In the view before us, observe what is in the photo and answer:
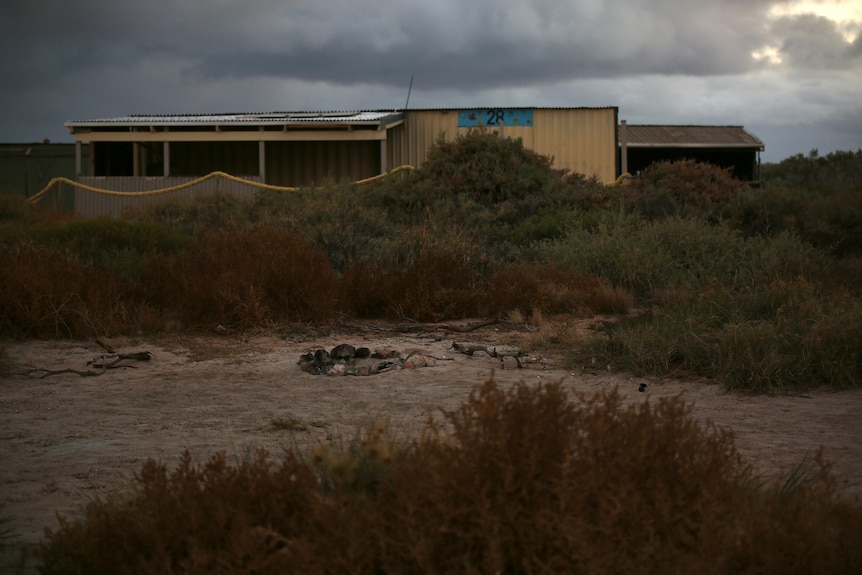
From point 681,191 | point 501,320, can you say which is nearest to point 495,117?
point 681,191

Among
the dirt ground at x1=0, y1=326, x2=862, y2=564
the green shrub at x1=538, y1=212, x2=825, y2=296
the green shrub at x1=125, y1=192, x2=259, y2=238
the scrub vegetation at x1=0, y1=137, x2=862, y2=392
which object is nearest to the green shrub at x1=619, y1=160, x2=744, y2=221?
the scrub vegetation at x1=0, y1=137, x2=862, y2=392

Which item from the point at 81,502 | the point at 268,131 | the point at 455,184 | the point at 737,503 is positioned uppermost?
the point at 268,131

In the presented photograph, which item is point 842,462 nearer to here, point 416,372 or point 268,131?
point 416,372

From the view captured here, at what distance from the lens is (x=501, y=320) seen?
1071cm

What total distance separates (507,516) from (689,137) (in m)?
30.3

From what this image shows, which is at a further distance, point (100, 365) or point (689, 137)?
point (689, 137)

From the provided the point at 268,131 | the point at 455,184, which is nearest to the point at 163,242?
the point at 455,184

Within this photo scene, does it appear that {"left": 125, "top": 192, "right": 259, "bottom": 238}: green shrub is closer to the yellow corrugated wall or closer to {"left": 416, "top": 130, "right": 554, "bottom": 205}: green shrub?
{"left": 416, "top": 130, "right": 554, "bottom": 205}: green shrub

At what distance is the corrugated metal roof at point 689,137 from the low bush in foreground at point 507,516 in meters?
27.3

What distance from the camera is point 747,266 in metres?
12.2

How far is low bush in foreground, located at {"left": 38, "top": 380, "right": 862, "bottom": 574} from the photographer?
2.95 m

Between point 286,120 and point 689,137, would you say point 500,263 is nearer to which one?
point 286,120

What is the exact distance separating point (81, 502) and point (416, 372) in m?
3.82

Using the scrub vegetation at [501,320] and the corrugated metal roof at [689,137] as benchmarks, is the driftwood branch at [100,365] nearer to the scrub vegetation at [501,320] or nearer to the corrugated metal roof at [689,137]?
the scrub vegetation at [501,320]
